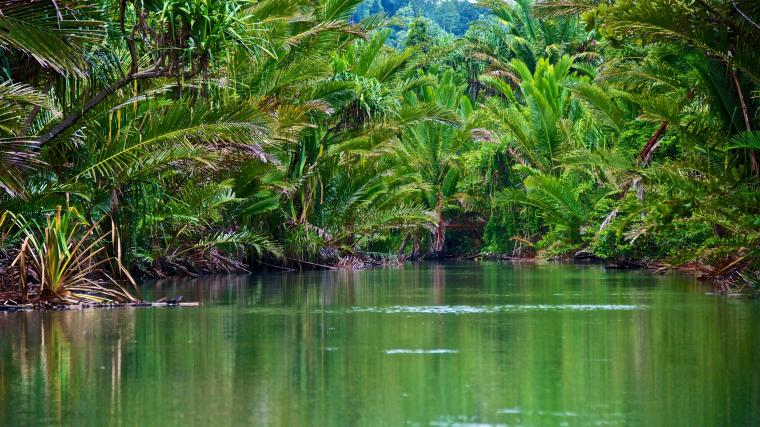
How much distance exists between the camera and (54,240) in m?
13.3

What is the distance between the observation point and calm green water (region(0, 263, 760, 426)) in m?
5.99

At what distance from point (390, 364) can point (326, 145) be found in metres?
20.7

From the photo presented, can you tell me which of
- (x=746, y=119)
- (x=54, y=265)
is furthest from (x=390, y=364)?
(x=746, y=119)

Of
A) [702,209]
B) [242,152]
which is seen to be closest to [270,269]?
[242,152]

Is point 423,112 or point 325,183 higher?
point 423,112

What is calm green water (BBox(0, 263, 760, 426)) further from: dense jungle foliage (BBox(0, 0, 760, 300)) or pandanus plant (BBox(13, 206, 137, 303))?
dense jungle foliage (BBox(0, 0, 760, 300))

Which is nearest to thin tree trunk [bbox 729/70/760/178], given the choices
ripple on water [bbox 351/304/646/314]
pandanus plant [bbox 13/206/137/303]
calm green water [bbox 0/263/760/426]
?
calm green water [bbox 0/263/760/426]

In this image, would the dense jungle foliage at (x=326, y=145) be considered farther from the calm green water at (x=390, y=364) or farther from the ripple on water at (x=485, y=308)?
the ripple on water at (x=485, y=308)

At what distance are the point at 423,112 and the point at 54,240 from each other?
58.2 feet

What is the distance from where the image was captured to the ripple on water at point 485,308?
13.1 m

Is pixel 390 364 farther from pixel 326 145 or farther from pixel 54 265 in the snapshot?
pixel 326 145

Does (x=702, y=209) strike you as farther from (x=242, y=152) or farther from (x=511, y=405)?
(x=511, y=405)

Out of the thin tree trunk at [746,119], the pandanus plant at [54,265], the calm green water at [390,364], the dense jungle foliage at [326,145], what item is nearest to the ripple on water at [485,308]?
the calm green water at [390,364]

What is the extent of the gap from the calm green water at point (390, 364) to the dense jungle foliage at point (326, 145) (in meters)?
2.37
